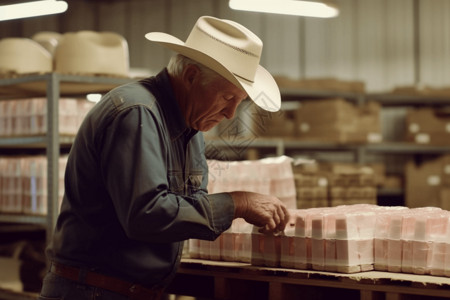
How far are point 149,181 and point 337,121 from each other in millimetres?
7737

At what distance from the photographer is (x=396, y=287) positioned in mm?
3145

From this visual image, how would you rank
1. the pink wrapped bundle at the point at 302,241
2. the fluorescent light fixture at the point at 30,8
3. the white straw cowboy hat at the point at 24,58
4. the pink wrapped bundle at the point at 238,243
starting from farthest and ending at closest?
the fluorescent light fixture at the point at 30,8, the white straw cowboy hat at the point at 24,58, the pink wrapped bundle at the point at 238,243, the pink wrapped bundle at the point at 302,241

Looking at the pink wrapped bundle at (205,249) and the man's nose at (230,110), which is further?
the pink wrapped bundle at (205,249)

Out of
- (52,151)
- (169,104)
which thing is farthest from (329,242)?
(52,151)

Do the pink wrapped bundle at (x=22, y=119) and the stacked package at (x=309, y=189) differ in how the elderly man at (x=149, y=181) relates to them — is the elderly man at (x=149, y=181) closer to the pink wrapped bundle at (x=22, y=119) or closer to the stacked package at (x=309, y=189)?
the pink wrapped bundle at (x=22, y=119)

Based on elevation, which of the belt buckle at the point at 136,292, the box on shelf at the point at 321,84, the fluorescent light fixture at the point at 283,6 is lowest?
the belt buckle at the point at 136,292

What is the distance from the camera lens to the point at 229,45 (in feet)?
10.6

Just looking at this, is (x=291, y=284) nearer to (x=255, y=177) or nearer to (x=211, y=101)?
(x=211, y=101)

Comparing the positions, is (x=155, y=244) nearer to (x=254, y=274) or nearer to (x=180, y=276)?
(x=254, y=274)

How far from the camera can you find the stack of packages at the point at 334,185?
23.1 feet

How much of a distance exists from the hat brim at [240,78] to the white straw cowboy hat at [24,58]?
11.3 ft

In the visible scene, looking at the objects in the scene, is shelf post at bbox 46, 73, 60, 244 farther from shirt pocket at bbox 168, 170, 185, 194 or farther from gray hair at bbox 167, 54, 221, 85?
gray hair at bbox 167, 54, 221, 85

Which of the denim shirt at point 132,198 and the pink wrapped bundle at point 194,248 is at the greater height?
the denim shirt at point 132,198

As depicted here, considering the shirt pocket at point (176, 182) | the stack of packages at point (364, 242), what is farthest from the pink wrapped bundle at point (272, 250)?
the shirt pocket at point (176, 182)
